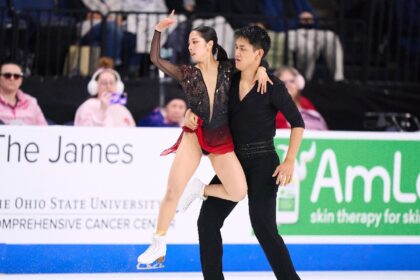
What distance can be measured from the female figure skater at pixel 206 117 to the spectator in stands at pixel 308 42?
13.8ft

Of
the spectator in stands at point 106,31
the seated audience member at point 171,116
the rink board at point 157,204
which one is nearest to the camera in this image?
the rink board at point 157,204

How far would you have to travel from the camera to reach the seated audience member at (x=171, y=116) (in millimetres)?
8859

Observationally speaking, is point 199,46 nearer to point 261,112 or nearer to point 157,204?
point 261,112

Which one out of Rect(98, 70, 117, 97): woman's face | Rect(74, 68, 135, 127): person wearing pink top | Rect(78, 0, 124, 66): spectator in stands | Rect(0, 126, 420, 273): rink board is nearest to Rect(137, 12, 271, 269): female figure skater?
Rect(0, 126, 420, 273): rink board

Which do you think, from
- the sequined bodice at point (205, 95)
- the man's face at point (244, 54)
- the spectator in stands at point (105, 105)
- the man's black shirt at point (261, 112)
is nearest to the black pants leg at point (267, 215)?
the man's black shirt at point (261, 112)

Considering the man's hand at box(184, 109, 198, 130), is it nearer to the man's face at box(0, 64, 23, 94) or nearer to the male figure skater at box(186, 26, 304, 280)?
the male figure skater at box(186, 26, 304, 280)

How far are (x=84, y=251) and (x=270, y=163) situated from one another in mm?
2232

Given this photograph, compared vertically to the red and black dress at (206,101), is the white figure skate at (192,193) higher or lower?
lower

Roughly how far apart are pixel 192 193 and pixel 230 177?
1.58 feet

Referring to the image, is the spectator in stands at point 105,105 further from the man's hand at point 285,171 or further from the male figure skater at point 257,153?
the man's hand at point 285,171

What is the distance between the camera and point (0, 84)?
28.3 feet

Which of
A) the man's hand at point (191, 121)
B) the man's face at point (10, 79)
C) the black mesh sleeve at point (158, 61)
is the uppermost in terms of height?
the black mesh sleeve at point (158, 61)

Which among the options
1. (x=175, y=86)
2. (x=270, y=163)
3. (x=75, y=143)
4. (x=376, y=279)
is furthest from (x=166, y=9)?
(x=270, y=163)

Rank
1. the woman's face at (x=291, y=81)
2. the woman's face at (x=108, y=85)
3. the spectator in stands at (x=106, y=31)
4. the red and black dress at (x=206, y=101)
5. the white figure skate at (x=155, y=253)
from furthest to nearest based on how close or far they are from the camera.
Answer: the spectator in stands at (x=106, y=31) → the woman's face at (x=291, y=81) → the woman's face at (x=108, y=85) → the white figure skate at (x=155, y=253) → the red and black dress at (x=206, y=101)
